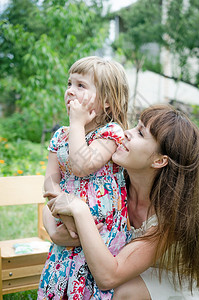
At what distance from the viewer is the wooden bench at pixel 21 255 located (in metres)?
2.80

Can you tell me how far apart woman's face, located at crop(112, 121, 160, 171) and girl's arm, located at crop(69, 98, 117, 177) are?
0.17 ft

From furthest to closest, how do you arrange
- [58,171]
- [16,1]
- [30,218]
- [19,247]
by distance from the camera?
[16,1] → [30,218] → [19,247] → [58,171]

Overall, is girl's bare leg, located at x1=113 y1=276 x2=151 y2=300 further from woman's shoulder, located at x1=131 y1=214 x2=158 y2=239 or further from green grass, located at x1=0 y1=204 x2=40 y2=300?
green grass, located at x1=0 y1=204 x2=40 y2=300

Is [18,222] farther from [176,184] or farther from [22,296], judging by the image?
[176,184]

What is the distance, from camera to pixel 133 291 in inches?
73.4

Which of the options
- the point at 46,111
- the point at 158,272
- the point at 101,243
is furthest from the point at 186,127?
the point at 46,111

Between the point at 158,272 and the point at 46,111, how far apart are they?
15.1 ft

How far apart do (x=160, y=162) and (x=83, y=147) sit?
38 cm

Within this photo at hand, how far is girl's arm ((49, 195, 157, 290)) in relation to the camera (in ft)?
5.35

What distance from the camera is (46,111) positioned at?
6.28 metres

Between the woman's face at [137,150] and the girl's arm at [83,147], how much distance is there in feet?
0.17

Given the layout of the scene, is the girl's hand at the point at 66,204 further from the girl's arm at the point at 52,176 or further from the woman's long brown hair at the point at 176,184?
the woman's long brown hair at the point at 176,184

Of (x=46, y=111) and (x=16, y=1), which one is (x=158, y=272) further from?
(x=16, y=1)

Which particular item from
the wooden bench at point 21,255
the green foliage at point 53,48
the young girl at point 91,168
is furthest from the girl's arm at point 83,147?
the green foliage at point 53,48
